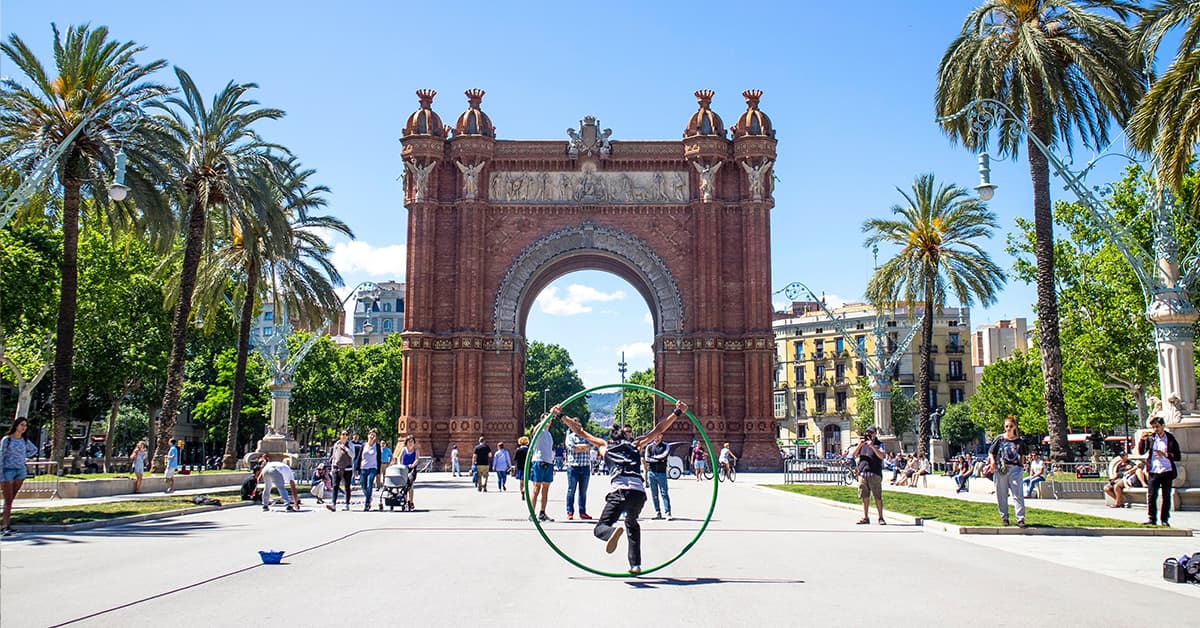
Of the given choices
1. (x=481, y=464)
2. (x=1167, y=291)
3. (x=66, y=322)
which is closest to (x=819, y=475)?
(x=481, y=464)

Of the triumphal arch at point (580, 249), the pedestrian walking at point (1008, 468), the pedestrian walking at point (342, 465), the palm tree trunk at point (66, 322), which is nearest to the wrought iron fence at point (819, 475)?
the triumphal arch at point (580, 249)

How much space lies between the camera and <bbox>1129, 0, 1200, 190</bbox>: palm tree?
706 inches

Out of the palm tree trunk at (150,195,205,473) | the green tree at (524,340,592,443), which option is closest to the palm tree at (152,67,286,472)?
the palm tree trunk at (150,195,205,473)

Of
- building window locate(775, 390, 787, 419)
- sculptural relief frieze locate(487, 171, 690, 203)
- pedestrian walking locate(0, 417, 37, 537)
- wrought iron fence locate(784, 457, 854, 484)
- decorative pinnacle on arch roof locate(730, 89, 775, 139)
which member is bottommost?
wrought iron fence locate(784, 457, 854, 484)

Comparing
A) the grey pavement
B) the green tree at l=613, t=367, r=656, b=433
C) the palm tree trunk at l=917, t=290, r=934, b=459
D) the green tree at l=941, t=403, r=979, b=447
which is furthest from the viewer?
the green tree at l=613, t=367, r=656, b=433

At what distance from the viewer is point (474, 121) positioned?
156 feet

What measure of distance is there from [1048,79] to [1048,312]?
598 cm

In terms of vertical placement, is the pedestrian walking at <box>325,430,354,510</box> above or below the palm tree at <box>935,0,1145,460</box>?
below

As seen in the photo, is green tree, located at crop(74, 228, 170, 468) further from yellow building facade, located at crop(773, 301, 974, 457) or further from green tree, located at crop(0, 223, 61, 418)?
yellow building facade, located at crop(773, 301, 974, 457)

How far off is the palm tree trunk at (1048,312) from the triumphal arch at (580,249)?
68.0 feet

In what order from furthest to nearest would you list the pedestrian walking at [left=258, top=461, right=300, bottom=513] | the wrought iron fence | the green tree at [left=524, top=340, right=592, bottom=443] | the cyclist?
the green tree at [left=524, top=340, right=592, bottom=443], the cyclist, the wrought iron fence, the pedestrian walking at [left=258, top=461, right=300, bottom=513]

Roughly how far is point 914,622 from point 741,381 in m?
39.0

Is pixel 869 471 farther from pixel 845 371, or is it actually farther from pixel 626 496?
pixel 845 371

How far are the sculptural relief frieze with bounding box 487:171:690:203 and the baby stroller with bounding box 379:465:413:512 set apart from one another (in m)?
27.9
